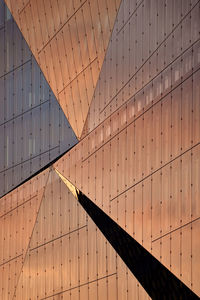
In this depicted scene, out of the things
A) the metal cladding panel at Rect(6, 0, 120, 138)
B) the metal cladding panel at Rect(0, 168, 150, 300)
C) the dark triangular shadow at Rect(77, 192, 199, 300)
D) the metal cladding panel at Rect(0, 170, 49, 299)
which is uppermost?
the metal cladding panel at Rect(6, 0, 120, 138)

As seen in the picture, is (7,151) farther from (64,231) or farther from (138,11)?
(138,11)

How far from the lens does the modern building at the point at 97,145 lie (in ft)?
97.5

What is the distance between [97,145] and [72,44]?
15.4ft

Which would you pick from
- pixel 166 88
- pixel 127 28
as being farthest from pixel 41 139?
pixel 166 88

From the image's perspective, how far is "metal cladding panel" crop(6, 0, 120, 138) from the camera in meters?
37.1

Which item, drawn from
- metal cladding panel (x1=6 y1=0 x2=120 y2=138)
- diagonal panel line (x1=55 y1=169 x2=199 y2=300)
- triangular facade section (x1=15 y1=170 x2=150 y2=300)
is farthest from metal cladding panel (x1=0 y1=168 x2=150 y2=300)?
metal cladding panel (x1=6 y1=0 x2=120 y2=138)

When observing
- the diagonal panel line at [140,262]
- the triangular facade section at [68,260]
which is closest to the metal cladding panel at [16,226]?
the triangular facade section at [68,260]

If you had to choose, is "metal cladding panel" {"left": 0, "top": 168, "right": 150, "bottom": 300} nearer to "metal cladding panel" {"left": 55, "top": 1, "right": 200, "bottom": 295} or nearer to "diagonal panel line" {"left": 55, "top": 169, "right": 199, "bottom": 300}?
"diagonal panel line" {"left": 55, "top": 169, "right": 199, "bottom": 300}

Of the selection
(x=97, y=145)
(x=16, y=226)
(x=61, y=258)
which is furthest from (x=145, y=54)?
(x=16, y=226)

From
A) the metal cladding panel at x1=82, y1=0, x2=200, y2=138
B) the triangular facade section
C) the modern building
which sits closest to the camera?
the modern building

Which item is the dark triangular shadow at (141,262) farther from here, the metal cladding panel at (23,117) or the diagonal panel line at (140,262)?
the metal cladding panel at (23,117)

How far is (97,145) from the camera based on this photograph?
3622 centimetres

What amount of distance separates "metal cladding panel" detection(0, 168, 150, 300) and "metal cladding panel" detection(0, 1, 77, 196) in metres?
0.92

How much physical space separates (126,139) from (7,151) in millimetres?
Result: 11442
